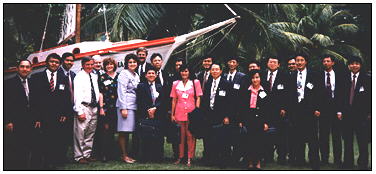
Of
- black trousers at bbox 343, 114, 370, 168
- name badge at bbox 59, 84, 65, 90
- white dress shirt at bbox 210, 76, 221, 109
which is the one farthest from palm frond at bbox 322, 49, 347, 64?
name badge at bbox 59, 84, 65, 90

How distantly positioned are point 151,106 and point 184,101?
0.52 meters

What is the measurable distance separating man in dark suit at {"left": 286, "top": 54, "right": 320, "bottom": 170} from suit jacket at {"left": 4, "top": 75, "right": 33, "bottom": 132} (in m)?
3.44

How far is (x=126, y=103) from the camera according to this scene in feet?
20.5

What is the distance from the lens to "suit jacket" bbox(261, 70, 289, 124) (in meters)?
5.89

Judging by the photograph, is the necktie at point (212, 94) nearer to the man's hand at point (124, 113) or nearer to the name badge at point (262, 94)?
the name badge at point (262, 94)

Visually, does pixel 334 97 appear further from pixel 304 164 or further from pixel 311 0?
pixel 311 0

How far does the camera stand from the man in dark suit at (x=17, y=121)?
515 centimetres

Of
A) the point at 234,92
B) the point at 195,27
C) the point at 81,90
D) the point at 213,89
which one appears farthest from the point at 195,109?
the point at 195,27

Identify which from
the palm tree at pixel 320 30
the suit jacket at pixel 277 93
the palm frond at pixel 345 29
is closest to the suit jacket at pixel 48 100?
the suit jacket at pixel 277 93

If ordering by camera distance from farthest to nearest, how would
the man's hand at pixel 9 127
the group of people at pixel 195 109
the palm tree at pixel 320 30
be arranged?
the palm tree at pixel 320 30 → the group of people at pixel 195 109 → the man's hand at pixel 9 127

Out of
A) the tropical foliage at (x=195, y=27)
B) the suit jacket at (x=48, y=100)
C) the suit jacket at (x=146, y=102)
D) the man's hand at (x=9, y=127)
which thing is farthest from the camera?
the tropical foliage at (x=195, y=27)

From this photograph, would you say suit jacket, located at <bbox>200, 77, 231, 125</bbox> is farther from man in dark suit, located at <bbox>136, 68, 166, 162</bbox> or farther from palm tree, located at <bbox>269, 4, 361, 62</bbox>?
palm tree, located at <bbox>269, 4, 361, 62</bbox>

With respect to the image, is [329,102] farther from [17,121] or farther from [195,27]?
[195,27]

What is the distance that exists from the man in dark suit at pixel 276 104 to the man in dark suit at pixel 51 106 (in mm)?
2705
